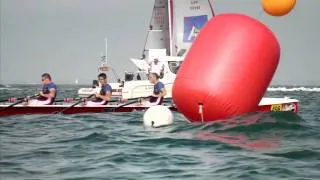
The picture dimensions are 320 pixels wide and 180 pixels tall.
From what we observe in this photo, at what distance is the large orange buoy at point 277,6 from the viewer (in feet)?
47.4

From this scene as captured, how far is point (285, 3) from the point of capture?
47.4 ft

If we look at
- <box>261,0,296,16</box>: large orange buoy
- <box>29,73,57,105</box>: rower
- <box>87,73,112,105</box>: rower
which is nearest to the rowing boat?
<box>87,73,112,105</box>: rower

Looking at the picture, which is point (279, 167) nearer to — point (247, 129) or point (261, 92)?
point (247, 129)

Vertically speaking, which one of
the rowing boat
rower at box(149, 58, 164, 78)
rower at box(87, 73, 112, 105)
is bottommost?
the rowing boat

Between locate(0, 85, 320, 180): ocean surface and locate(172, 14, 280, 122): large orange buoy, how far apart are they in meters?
0.46

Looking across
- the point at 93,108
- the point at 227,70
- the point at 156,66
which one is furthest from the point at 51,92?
the point at 156,66

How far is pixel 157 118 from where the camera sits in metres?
13.6

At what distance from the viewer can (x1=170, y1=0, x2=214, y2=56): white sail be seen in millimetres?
40812

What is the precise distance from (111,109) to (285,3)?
7.99 m

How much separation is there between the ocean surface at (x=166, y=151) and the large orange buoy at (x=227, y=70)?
46 centimetres

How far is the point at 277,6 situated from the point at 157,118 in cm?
481

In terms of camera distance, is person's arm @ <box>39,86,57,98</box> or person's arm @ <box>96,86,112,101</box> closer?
person's arm @ <box>39,86,57,98</box>

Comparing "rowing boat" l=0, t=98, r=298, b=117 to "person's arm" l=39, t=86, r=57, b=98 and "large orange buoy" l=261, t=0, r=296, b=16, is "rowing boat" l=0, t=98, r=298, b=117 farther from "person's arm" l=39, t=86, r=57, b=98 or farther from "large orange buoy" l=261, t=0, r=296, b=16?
"large orange buoy" l=261, t=0, r=296, b=16

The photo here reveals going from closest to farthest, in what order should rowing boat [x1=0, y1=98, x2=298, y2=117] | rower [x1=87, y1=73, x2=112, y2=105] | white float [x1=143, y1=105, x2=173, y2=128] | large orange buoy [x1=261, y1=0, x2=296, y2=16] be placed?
white float [x1=143, y1=105, x2=173, y2=128], large orange buoy [x1=261, y1=0, x2=296, y2=16], rowing boat [x1=0, y1=98, x2=298, y2=117], rower [x1=87, y1=73, x2=112, y2=105]
